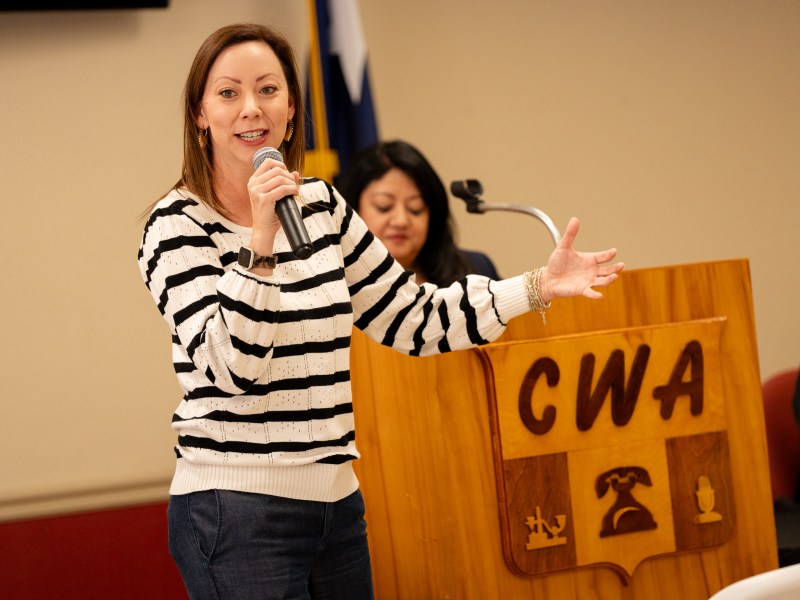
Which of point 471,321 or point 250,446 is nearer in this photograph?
point 250,446

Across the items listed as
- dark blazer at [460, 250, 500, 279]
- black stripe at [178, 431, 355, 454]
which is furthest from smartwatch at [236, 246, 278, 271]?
dark blazer at [460, 250, 500, 279]

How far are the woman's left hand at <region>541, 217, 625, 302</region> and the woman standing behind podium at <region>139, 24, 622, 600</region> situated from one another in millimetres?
50

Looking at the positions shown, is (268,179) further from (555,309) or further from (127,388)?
(127,388)

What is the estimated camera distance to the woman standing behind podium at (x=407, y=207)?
9.82 feet

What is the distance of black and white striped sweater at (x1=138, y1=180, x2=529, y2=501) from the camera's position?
1.24 m

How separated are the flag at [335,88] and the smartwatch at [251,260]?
2.02 m

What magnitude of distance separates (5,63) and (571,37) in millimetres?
2226

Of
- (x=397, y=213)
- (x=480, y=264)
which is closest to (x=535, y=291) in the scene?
(x=397, y=213)

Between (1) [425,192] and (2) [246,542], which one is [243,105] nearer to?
(2) [246,542]

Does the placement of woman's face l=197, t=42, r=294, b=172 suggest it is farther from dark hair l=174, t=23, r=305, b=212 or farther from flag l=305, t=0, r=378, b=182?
flag l=305, t=0, r=378, b=182

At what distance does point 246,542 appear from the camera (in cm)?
131

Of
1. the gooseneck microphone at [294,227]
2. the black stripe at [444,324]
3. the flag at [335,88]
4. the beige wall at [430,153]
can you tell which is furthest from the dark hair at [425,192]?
the gooseneck microphone at [294,227]

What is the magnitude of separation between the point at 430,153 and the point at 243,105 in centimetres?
227

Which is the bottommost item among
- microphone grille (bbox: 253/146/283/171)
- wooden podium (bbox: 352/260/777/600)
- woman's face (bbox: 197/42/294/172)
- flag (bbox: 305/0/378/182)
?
wooden podium (bbox: 352/260/777/600)
